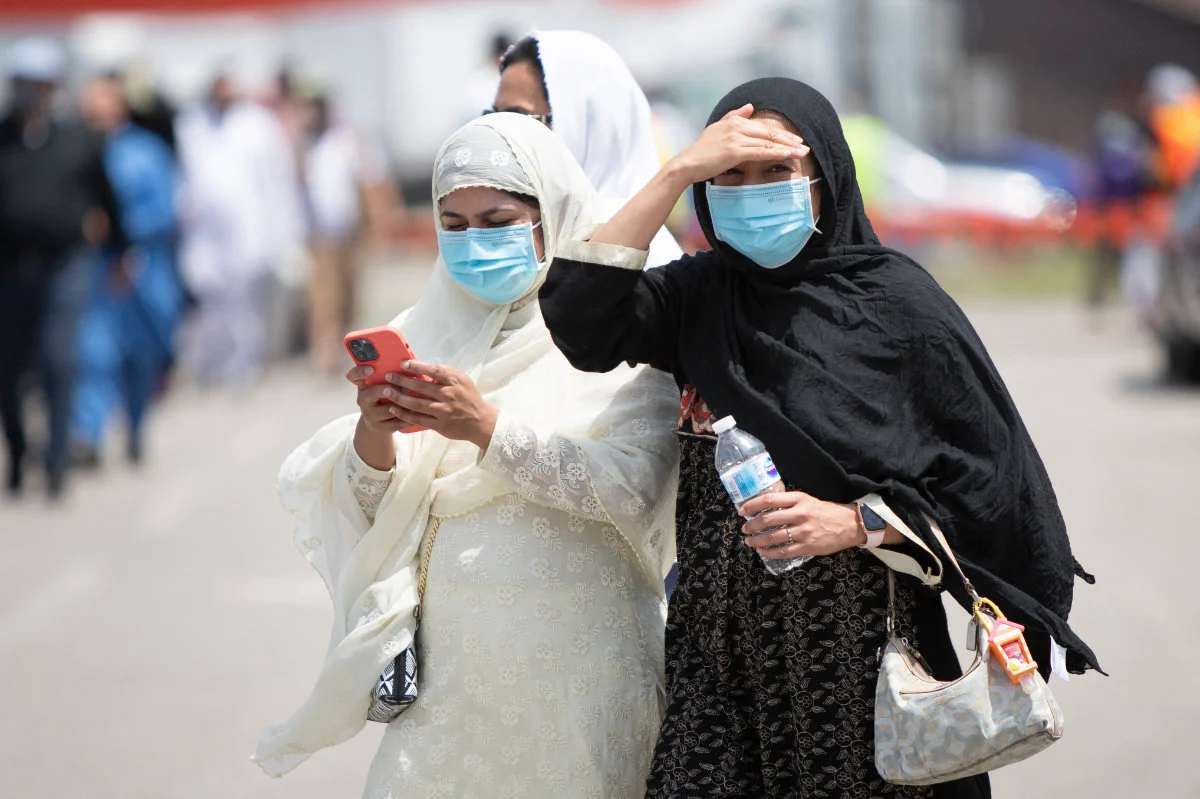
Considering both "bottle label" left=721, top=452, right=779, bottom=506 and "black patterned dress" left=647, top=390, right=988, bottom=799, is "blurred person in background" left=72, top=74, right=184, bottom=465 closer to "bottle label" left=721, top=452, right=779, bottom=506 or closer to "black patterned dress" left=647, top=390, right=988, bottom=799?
"black patterned dress" left=647, top=390, right=988, bottom=799

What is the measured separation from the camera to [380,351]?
2.78 metres

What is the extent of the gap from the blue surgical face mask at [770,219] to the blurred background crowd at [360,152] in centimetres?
171

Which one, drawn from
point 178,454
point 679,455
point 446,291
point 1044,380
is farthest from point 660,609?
point 1044,380

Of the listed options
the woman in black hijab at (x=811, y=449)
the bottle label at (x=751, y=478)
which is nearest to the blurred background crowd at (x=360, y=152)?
the woman in black hijab at (x=811, y=449)

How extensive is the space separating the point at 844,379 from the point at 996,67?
29854 mm

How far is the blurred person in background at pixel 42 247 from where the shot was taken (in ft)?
28.5

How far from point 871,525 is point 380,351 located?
33.1 inches

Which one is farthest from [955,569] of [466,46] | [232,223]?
[466,46]

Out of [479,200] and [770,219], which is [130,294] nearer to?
[479,200]

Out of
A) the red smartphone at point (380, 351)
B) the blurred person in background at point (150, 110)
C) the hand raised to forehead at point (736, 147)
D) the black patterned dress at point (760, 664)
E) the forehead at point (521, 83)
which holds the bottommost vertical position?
the blurred person in background at point (150, 110)

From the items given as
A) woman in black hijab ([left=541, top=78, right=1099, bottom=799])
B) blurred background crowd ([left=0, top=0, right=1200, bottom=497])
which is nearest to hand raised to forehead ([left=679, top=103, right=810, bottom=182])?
woman in black hijab ([left=541, top=78, right=1099, bottom=799])

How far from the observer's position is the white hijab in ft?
11.8

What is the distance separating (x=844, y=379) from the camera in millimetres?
2715

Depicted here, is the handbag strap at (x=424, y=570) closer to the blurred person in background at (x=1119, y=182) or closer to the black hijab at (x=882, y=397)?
the black hijab at (x=882, y=397)
